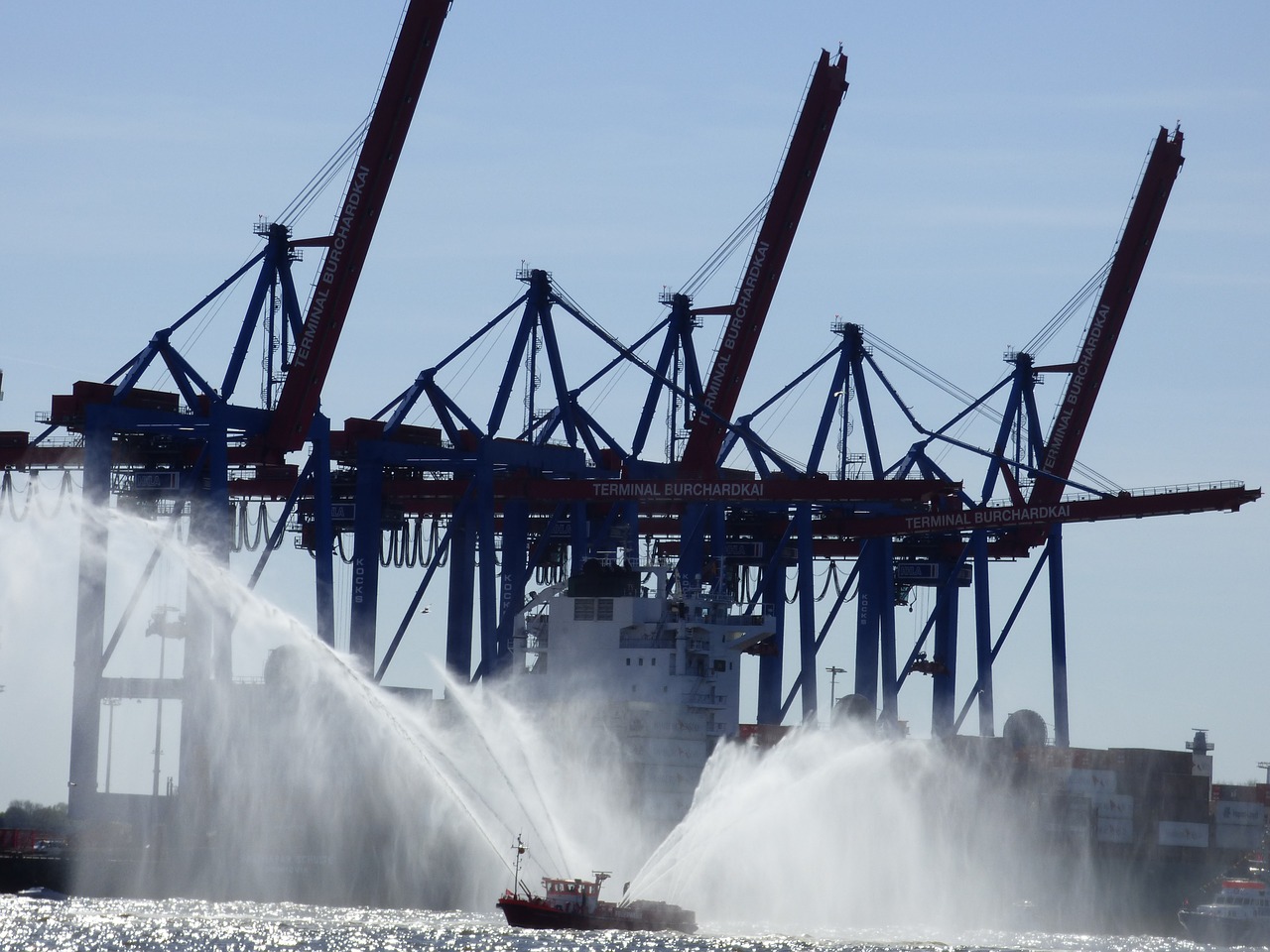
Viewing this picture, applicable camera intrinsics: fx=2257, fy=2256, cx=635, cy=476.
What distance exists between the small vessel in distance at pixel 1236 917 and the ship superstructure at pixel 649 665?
2735 centimetres

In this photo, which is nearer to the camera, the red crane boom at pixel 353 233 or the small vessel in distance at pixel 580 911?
the small vessel in distance at pixel 580 911

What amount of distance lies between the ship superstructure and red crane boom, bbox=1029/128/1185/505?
160 ft

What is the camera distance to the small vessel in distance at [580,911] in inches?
3012

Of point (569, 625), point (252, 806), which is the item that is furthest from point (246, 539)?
point (569, 625)

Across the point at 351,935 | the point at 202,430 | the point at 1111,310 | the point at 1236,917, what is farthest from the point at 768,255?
the point at 351,935

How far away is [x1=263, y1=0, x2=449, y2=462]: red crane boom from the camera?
4023 inches

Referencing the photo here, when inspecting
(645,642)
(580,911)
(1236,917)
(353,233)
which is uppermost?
(353,233)

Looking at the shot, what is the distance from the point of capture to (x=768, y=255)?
121 metres

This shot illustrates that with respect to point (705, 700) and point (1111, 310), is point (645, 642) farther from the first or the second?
point (1111, 310)

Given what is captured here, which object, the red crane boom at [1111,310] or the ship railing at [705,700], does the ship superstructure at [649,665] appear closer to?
the ship railing at [705,700]

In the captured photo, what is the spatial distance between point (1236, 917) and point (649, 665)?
106ft

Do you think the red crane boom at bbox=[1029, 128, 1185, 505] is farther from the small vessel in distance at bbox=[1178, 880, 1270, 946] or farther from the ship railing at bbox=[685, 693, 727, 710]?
the ship railing at bbox=[685, 693, 727, 710]

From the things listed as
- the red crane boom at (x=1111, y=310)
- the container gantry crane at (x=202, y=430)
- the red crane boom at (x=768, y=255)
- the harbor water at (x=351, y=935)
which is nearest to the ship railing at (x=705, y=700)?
the harbor water at (x=351, y=935)

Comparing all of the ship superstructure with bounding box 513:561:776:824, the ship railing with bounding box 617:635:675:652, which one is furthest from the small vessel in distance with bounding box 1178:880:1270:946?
the ship railing with bounding box 617:635:675:652
